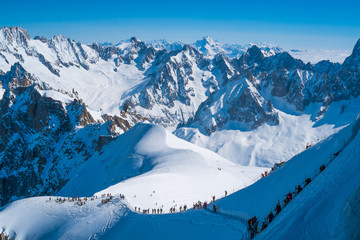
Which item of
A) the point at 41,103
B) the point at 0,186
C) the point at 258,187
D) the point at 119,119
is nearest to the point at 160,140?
the point at 119,119

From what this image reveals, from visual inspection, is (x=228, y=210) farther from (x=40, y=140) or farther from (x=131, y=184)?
(x=40, y=140)

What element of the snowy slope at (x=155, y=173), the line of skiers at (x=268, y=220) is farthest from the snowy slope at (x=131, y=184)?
the line of skiers at (x=268, y=220)

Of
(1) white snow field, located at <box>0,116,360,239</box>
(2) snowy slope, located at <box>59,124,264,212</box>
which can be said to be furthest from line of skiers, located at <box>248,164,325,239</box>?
(2) snowy slope, located at <box>59,124,264,212</box>

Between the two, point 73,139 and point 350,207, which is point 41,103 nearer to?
point 73,139

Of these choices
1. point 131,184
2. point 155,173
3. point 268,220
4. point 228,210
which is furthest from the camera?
point 155,173

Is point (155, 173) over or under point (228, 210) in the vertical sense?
under

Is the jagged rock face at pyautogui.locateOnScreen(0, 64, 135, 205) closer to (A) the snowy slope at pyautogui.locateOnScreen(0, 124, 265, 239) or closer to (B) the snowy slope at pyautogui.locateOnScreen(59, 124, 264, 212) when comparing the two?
(B) the snowy slope at pyautogui.locateOnScreen(59, 124, 264, 212)

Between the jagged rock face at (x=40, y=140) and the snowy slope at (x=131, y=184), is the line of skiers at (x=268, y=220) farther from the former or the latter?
the jagged rock face at (x=40, y=140)

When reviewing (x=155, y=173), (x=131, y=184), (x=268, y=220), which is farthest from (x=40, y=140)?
(x=268, y=220)

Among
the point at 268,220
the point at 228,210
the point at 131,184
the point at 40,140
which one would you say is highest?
the point at 268,220
